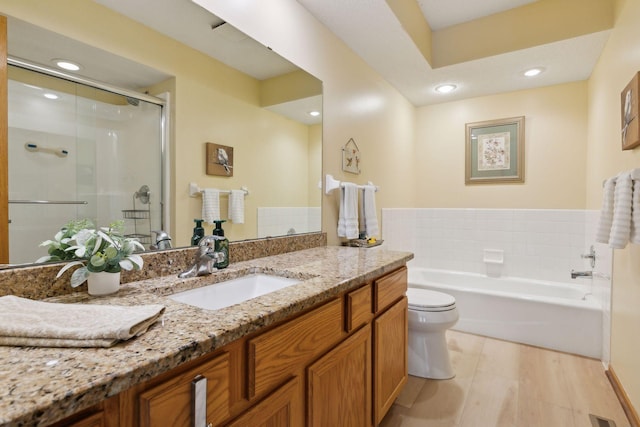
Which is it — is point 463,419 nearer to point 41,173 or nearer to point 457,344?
point 457,344

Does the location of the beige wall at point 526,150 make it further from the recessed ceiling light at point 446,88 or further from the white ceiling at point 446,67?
the recessed ceiling light at point 446,88

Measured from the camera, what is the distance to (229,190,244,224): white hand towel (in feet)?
4.92

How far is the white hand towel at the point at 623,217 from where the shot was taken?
139 centimetres

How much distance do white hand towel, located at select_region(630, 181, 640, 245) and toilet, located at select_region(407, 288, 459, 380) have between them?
3.20 ft

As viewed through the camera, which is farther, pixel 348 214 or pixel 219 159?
pixel 348 214

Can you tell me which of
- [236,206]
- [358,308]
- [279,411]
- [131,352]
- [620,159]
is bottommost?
[279,411]

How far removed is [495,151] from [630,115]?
160 cm

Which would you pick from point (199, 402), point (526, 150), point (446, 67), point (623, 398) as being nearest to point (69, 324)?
point (199, 402)

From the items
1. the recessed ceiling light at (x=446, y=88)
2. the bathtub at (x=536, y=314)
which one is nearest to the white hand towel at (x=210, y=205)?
the bathtub at (x=536, y=314)

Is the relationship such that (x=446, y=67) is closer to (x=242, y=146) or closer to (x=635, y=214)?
(x=635, y=214)

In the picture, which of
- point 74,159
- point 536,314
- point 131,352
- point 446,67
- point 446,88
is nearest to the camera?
point 131,352

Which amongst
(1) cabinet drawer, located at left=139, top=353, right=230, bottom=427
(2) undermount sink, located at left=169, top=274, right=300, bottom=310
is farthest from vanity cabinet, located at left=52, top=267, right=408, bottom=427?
(2) undermount sink, located at left=169, top=274, right=300, bottom=310

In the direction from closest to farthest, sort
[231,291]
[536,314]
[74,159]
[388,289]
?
[74,159]
[231,291]
[388,289]
[536,314]

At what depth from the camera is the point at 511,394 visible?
1.87m
